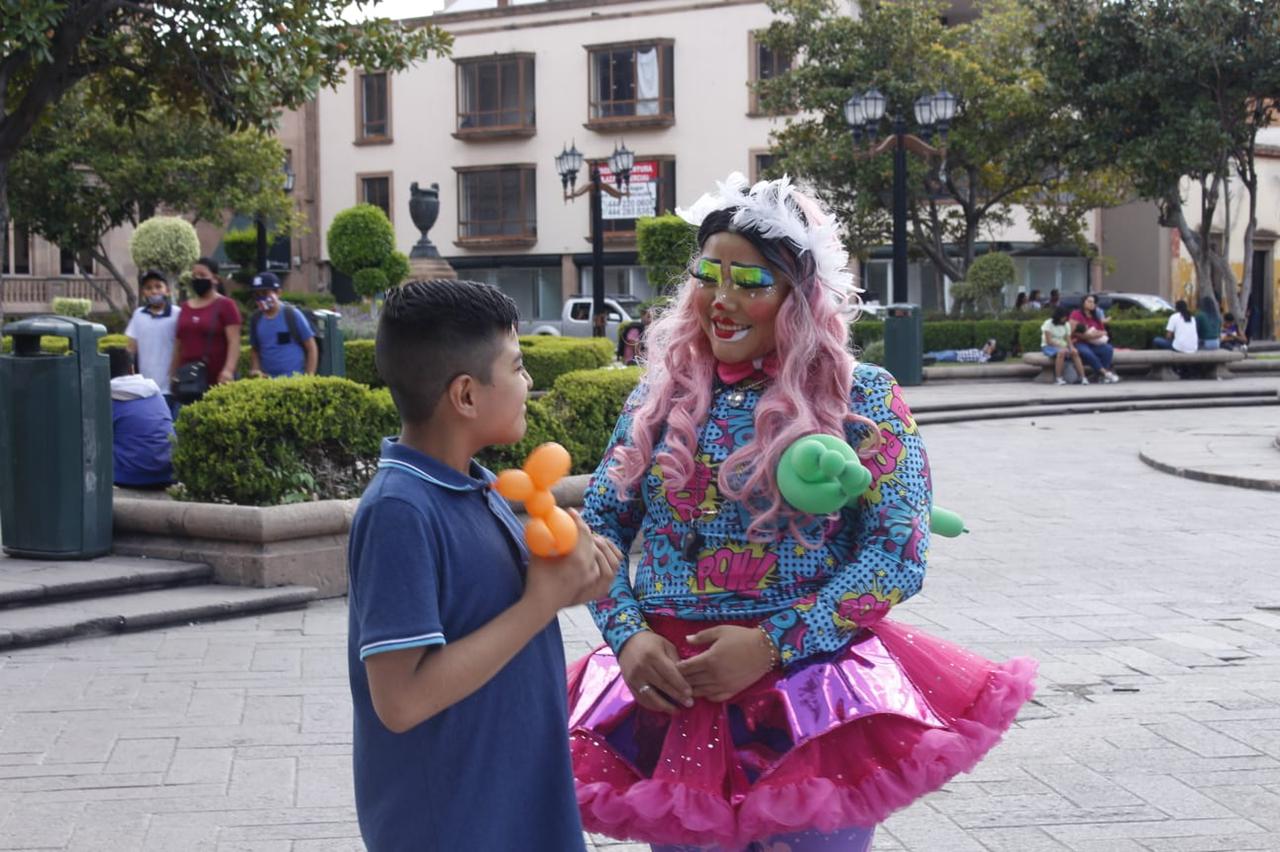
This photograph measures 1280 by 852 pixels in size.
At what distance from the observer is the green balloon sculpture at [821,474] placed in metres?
2.56

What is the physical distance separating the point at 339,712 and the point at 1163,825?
9.36ft

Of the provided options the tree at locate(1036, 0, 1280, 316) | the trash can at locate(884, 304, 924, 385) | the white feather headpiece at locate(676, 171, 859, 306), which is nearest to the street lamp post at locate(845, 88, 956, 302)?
the trash can at locate(884, 304, 924, 385)

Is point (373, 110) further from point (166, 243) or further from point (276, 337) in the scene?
point (276, 337)

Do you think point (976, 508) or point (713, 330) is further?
point (976, 508)

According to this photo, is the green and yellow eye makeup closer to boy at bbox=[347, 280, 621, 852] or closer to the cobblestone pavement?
boy at bbox=[347, 280, 621, 852]

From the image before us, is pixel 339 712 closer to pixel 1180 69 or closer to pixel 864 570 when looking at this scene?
pixel 864 570

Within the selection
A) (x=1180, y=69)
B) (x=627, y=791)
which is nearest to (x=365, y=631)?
(x=627, y=791)

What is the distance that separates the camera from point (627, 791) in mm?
2672

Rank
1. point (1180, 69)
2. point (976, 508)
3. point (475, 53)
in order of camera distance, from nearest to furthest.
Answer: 1. point (976, 508)
2. point (1180, 69)
3. point (475, 53)

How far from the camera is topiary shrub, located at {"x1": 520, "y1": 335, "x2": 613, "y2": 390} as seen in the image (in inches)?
715

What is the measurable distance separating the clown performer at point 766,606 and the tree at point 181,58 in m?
12.4

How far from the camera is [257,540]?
7.80 metres

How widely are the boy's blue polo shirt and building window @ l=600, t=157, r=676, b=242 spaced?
145ft

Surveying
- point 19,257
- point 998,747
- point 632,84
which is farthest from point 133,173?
point 998,747
